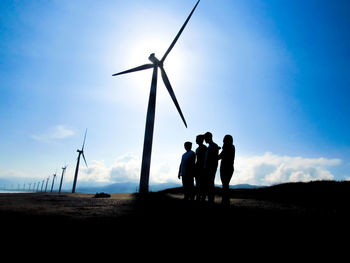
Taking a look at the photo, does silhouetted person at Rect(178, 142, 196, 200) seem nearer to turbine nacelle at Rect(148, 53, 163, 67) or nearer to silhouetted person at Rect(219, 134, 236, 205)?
silhouetted person at Rect(219, 134, 236, 205)

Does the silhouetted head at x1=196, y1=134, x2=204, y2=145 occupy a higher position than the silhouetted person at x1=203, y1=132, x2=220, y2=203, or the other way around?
the silhouetted head at x1=196, y1=134, x2=204, y2=145

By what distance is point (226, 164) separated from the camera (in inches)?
255

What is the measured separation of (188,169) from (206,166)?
104 centimetres

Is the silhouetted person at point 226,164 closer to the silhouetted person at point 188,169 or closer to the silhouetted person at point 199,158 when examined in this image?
the silhouetted person at point 199,158

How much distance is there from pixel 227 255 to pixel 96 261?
137 centimetres

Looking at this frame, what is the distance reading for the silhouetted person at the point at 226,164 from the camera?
20.8 ft

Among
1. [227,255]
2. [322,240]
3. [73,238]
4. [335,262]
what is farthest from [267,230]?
[73,238]

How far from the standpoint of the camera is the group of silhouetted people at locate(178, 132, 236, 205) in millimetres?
6457

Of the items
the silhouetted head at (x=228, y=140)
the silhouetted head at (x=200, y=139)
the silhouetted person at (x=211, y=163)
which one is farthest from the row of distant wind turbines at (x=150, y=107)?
the silhouetted head at (x=228, y=140)

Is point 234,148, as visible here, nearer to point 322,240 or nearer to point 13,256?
point 322,240

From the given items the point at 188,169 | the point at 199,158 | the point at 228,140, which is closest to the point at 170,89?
the point at 199,158

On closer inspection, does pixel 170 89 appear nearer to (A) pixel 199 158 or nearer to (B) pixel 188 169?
(A) pixel 199 158

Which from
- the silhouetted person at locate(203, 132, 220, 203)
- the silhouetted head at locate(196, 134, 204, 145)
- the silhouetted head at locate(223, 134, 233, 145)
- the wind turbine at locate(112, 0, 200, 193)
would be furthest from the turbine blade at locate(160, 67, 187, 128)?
the silhouetted head at locate(223, 134, 233, 145)

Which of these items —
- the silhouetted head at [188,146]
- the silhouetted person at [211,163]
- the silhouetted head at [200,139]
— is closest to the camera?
the silhouetted person at [211,163]
